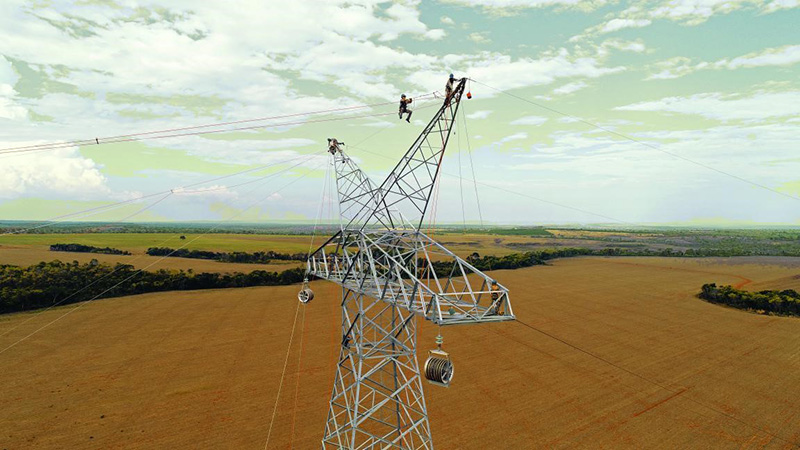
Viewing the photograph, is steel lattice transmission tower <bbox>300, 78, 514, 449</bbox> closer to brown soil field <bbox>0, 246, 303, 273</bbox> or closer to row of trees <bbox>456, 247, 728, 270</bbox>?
row of trees <bbox>456, 247, 728, 270</bbox>

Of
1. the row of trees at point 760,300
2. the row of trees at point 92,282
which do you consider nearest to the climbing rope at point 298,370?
the row of trees at point 92,282

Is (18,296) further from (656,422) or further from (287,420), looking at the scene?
(656,422)

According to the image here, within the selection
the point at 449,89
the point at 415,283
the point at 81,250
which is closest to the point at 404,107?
the point at 449,89

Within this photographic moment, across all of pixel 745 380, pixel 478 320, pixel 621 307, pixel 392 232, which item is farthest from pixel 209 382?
pixel 621 307

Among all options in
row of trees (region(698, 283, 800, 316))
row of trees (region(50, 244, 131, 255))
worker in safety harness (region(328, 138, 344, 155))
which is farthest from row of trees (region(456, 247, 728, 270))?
row of trees (region(50, 244, 131, 255))

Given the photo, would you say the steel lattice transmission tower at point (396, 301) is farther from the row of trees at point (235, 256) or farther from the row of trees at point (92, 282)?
the row of trees at point (235, 256)
